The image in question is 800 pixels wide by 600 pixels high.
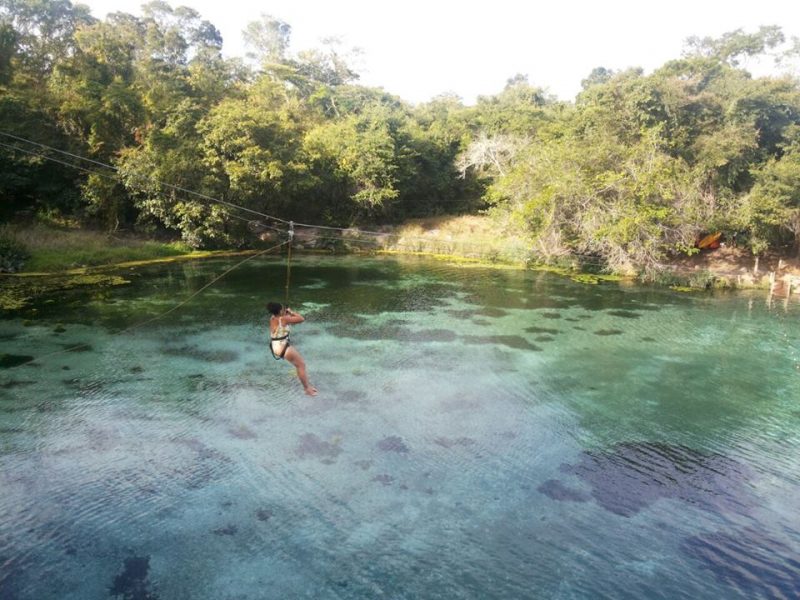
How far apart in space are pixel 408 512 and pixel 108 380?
7.28 m

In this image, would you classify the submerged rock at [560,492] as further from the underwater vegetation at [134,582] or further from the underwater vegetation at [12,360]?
the underwater vegetation at [12,360]

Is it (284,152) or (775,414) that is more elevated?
(284,152)

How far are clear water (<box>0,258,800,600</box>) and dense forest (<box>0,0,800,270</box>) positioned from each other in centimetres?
846

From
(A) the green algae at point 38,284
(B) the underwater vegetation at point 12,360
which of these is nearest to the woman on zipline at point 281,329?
(B) the underwater vegetation at point 12,360

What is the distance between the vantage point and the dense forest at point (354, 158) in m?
22.3

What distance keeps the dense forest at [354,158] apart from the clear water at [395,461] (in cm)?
846

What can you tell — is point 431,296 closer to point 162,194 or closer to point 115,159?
point 162,194

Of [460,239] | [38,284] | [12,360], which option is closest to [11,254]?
[38,284]

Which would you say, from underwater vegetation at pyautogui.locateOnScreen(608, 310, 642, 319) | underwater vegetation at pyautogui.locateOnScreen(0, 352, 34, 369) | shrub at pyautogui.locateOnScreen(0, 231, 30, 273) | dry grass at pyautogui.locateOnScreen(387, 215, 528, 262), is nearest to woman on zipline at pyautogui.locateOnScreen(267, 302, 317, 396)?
underwater vegetation at pyautogui.locateOnScreen(0, 352, 34, 369)

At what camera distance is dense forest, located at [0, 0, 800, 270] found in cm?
2231

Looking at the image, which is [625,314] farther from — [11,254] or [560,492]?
[11,254]

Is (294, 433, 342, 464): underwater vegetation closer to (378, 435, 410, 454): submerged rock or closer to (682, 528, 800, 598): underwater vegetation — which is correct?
(378, 435, 410, 454): submerged rock

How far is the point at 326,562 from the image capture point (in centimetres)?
614

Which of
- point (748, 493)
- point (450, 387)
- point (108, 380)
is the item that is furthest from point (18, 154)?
point (748, 493)
